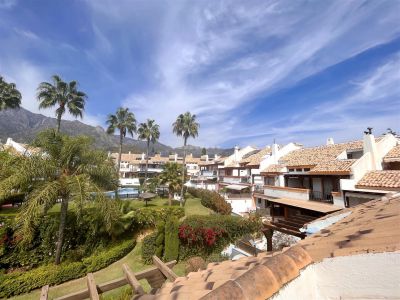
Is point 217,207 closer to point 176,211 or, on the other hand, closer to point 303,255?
point 176,211

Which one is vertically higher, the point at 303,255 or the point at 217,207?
the point at 303,255

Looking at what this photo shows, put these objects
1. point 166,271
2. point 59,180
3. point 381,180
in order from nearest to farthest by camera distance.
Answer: point 166,271, point 59,180, point 381,180

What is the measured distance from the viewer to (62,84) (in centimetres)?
3228

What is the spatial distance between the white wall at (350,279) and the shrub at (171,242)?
1607 cm

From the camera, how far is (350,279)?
1.96m

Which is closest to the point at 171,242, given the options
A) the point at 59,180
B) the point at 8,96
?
the point at 59,180

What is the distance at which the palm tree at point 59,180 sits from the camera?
13359 mm

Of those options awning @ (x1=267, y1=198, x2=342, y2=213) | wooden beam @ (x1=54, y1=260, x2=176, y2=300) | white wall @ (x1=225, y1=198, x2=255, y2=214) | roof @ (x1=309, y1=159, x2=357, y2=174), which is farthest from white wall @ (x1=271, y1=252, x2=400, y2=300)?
white wall @ (x1=225, y1=198, x2=255, y2=214)

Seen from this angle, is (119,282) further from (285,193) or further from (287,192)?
(285,193)

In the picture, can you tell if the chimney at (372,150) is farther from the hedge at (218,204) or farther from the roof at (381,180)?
the hedge at (218,204)

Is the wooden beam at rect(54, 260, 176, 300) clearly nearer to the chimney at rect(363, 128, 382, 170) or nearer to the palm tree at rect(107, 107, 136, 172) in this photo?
the chimney at rect(363, 128, 382, 170)

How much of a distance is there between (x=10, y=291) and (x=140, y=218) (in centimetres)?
984

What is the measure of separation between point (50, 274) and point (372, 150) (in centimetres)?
2700

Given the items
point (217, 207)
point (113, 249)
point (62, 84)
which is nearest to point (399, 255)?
point (113, 249)
